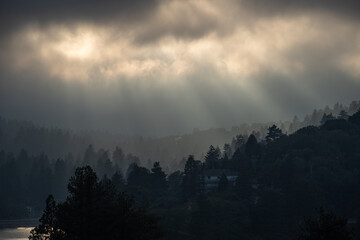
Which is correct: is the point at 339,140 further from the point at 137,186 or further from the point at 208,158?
the point at 137,186

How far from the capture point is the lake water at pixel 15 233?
13025 centimetres

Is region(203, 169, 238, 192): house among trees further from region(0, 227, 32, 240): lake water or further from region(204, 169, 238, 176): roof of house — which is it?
region(0, 227, 32, 240): lake water

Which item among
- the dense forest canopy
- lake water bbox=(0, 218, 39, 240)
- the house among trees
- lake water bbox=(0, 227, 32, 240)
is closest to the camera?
the dense forest canopy

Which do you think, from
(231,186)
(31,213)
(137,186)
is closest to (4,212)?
(31,213)

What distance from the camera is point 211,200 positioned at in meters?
108

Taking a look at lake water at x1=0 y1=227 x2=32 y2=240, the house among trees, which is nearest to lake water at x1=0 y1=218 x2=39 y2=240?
lake water at x1=0 y1=227 x2=32 y2=240

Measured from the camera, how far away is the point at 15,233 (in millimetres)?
139000

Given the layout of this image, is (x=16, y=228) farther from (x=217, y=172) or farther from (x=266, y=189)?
(x=266, y=189)

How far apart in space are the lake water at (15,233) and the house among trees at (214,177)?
41.8 m

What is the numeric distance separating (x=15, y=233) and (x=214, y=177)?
4973 centimetres

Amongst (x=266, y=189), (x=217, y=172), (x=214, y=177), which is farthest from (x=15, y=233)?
(x=266, y=189)

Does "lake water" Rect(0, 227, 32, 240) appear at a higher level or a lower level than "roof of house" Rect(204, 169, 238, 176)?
lower

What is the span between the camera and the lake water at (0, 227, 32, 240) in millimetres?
130250

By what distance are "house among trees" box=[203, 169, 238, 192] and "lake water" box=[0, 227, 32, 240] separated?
41.8 metres
